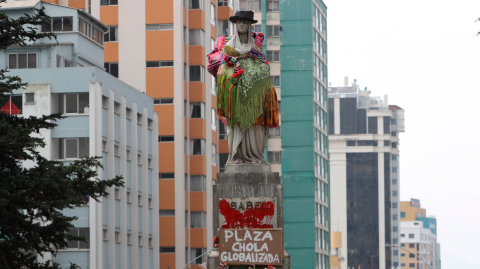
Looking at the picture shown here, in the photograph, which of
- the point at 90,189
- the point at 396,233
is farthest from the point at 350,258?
the point at 90,189

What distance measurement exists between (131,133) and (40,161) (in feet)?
117

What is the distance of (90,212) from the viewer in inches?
2188

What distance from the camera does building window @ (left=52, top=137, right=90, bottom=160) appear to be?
55.8 meters

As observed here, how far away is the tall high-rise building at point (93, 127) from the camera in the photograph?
55469 millimetres

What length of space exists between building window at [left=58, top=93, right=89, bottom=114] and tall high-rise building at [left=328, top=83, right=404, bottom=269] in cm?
13217

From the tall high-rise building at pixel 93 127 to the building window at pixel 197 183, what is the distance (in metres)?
6.58

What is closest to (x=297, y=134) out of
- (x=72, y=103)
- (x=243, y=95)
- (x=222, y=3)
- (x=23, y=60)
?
(x=222, y=3)

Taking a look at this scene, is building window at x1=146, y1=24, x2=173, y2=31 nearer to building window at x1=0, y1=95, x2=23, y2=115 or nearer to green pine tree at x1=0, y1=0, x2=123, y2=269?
building window at x1=0, y1=95, x2=23, y2=115

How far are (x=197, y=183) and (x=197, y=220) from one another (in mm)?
2776

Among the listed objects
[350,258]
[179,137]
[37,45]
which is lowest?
[350,258]

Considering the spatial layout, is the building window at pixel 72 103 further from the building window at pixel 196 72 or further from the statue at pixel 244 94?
the statue at pixel 244 94

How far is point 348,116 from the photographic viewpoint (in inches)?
7790

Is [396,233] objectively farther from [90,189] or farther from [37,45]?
[90,189]

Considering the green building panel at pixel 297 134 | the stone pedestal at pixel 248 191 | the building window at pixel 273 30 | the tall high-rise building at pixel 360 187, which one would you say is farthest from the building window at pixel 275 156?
the tall high-rise building at pixel 360 187
